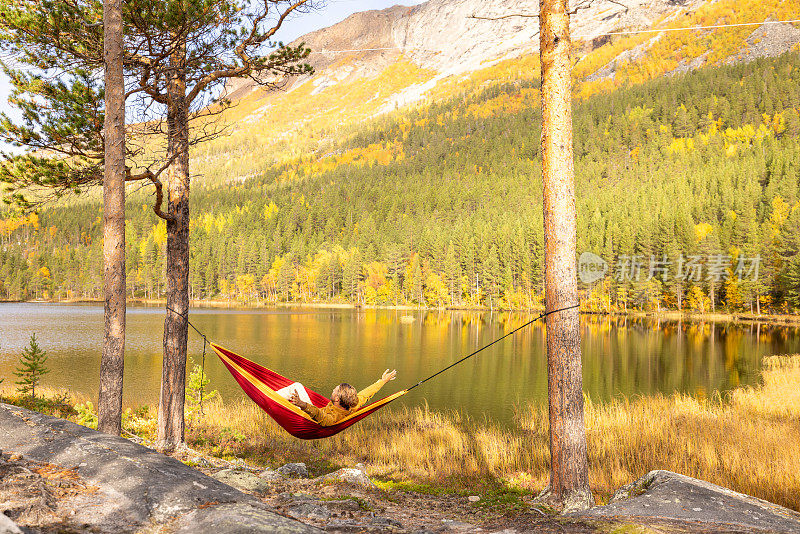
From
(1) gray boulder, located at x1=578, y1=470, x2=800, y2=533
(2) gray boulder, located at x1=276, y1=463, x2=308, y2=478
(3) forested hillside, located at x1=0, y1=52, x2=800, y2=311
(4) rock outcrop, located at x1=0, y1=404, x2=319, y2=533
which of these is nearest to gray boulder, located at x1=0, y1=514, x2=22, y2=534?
(4) rock outcrop, located at x1=0, y1=404, x2=319, y2=533

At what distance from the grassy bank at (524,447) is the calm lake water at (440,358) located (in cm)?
248

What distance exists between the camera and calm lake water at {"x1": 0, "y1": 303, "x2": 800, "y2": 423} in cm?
1356

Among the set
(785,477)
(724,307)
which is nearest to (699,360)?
(785,477)

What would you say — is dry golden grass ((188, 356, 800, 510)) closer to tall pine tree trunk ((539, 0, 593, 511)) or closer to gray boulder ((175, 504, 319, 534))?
tall pine tree trunk ((539, 0, 593, 511))

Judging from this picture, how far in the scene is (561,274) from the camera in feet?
13.3

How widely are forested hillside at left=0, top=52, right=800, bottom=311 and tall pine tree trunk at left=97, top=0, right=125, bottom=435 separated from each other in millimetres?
42923

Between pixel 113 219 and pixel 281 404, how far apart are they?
7.55ft

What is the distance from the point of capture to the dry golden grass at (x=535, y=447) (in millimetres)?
5582

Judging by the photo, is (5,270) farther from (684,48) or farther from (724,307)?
(684,48)

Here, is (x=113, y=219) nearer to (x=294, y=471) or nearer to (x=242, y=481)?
(x=242, y=481)

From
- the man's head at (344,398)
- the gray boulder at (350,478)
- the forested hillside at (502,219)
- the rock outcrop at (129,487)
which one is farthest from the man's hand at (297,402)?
the forested hillside at (502,219)

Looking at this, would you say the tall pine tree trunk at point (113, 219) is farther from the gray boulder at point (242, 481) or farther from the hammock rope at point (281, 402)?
the gray boulder at point (242, 481)

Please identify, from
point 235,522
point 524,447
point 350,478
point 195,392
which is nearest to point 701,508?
point 235,522

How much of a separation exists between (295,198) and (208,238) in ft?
92.9
